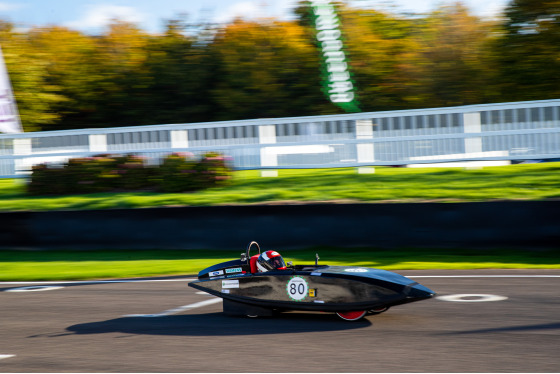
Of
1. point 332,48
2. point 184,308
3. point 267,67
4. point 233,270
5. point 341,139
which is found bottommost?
point 184,308

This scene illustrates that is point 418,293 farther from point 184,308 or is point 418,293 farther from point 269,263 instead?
point 184,308

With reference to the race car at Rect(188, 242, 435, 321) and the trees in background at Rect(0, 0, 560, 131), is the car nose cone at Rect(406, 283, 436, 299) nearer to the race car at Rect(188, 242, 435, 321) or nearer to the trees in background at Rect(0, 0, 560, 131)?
the race car at Rect(188, 242, 435, 321)

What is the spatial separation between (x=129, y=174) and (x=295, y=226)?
19.2 ft

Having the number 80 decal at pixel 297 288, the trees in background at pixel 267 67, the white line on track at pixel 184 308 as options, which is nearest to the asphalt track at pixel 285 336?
the white line on track at pixel 184 308

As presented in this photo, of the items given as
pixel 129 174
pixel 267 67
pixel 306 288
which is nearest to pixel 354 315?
pixel 306 288

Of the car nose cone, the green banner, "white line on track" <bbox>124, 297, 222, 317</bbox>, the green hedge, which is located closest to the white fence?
the green hedge

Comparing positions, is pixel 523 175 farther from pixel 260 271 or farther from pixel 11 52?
pixel 11 52

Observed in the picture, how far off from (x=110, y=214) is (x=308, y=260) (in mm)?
4237

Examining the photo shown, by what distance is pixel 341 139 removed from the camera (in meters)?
15.3

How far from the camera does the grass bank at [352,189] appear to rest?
12.4m

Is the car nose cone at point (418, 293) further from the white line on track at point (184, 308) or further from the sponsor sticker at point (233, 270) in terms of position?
the white line on track at point (184, 308)

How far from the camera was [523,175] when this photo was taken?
13578 mm

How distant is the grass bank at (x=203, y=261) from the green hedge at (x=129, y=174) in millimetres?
3208

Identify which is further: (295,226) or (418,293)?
(295,226)
